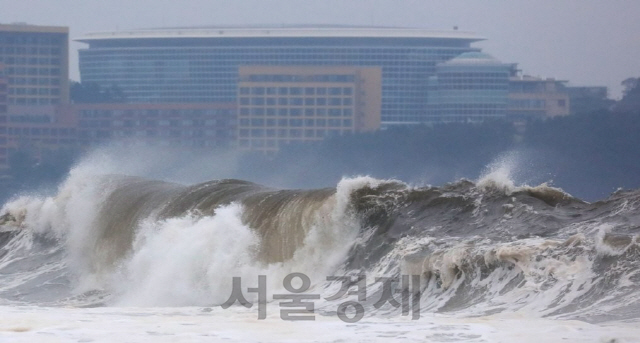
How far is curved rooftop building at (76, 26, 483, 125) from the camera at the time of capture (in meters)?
165

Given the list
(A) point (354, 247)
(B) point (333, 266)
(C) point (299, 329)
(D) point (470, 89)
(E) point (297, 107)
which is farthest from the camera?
(D) point (470, 89)

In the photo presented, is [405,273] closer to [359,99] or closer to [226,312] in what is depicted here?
[226,312]

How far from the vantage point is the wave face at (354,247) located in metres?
14.0

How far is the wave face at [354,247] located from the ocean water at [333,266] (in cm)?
→ 3

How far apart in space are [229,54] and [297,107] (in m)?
46.9

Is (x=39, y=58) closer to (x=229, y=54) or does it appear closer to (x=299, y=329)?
(x=229, y=54)

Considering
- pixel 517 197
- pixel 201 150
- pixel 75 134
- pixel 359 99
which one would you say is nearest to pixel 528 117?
pixel 359 99

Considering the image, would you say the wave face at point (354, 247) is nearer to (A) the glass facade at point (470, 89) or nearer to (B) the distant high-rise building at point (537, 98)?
(B) the distant high-rise building at point (537, 98)

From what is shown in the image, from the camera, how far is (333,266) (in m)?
17.8

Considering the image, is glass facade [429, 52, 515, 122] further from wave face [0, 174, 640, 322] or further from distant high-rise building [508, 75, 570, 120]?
wave face [0, 174, 640, 322]

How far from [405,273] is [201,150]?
109640mm

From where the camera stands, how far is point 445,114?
14212 cm

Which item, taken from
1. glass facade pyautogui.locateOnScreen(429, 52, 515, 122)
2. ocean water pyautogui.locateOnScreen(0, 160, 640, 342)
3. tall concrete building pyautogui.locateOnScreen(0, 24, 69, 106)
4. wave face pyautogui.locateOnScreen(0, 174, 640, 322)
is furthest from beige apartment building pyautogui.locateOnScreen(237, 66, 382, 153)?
wave face pyautogui.locateOnScreen(0, 174, 640, 322)

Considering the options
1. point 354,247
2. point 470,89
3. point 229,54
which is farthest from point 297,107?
point 354,247
